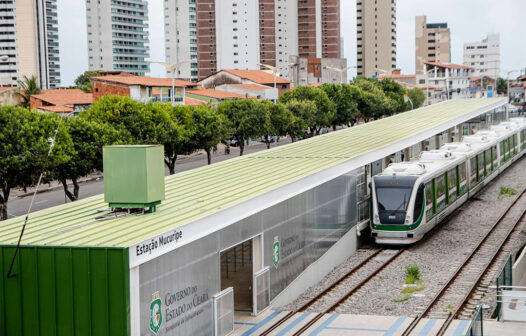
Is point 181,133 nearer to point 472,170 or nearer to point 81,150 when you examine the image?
point 81,150

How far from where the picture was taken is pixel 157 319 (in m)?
15.9

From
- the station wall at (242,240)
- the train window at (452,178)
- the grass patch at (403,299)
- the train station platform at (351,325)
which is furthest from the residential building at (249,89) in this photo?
the train station platform at (351,325)

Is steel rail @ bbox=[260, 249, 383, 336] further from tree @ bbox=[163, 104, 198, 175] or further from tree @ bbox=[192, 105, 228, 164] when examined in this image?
tree @ bbox=[192, 105, 228, 164]

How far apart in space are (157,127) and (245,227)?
3346cm

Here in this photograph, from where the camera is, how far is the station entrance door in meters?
20.9

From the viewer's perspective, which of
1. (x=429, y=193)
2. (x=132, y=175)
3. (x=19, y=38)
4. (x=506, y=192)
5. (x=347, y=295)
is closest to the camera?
(x=132, y=175)

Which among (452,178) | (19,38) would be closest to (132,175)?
(452,178)

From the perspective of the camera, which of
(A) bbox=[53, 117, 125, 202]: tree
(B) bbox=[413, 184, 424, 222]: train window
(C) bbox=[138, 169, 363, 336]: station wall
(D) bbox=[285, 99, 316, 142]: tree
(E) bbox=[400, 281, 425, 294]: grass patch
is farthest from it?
(D) bbox=[285, 99, 316, 142]: tree

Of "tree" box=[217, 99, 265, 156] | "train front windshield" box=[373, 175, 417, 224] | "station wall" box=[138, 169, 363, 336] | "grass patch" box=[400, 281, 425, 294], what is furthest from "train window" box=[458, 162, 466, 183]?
"tree" box=[217, 99, 265, 156]

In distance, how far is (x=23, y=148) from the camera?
38500 millimetres

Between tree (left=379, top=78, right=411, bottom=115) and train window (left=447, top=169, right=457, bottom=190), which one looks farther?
tree (left=379, top=78, right=411, bottom=115)

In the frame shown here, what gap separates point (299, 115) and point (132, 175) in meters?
65.1

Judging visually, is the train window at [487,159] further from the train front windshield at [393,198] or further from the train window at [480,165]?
the train front windshield at [393,198]

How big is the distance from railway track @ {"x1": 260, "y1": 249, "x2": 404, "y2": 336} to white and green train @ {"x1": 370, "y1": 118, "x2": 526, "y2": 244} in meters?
0.98
